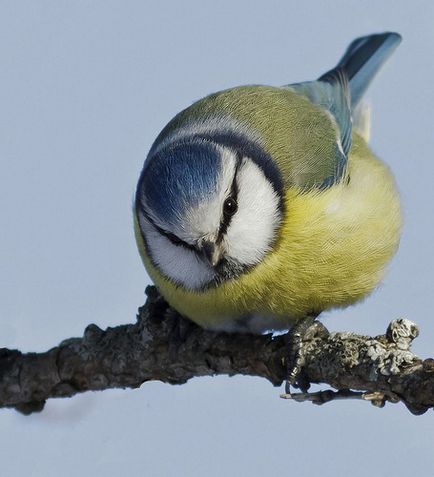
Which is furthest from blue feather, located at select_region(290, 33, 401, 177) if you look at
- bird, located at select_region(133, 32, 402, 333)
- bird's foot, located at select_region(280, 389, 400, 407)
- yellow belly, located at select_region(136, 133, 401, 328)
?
bird's foot, located at select_region(280, 389, 400, 407)

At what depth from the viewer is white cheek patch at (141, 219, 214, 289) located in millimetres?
2836

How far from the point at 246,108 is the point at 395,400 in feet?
4.63

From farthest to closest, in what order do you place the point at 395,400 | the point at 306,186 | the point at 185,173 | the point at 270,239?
the point at 306,186 < the point at 270,239 < the point at 185,173 < the point at 395,400

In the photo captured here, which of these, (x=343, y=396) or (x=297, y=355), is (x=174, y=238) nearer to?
(x=297, y=355)

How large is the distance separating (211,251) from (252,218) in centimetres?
20

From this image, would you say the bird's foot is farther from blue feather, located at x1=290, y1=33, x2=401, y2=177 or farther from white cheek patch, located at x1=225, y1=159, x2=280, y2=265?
blue feather, located at x1=290, y1=33, x2=401, y2=177

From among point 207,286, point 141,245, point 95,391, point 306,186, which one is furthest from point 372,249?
point 95,391

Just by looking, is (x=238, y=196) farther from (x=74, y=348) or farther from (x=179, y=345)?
(x=74, y=348)

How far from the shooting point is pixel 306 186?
10.1ft

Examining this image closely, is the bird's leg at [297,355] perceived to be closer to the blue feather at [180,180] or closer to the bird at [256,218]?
the bird at [256,218]

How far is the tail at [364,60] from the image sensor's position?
15.4ft

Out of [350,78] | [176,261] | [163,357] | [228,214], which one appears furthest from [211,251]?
[350,78]

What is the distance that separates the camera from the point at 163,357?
3096mm

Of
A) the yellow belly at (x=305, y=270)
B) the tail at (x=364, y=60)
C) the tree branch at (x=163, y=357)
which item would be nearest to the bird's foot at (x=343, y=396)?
the tree branch at (x=163, y=357)
